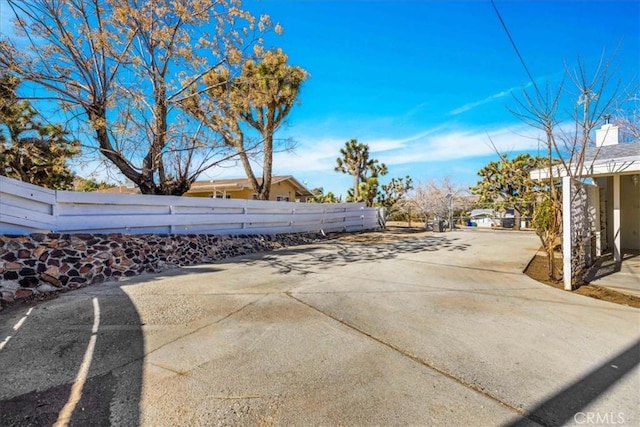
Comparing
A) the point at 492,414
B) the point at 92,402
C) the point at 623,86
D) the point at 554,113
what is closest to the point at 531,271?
the point at 554,113

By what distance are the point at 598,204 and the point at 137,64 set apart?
1253 cm

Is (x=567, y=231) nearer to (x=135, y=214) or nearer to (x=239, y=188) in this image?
(x=135, y=214)

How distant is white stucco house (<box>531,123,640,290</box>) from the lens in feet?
18.1

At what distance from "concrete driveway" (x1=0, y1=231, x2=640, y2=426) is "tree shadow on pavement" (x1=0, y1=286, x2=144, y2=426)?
0.01 m

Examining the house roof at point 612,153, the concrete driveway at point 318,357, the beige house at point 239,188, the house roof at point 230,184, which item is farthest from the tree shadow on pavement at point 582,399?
the beige house at point 239,188

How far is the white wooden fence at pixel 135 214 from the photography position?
4.92 meters

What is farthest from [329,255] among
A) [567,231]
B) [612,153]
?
[612,153]

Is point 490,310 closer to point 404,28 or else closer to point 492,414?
point 492,414

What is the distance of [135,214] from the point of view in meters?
6.80

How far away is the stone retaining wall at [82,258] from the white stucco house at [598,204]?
734 centimetres

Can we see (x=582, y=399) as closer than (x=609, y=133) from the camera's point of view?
Yes

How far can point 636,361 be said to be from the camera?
2854 millimetres

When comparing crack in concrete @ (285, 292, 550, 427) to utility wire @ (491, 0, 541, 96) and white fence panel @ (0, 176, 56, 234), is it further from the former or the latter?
utility wire @ (491, 0, 541, 96)

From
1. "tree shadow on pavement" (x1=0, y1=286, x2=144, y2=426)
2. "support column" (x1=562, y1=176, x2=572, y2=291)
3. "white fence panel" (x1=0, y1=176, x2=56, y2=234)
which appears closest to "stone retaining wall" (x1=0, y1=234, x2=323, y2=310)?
"white fence panel" (x1=0, y1=176, x2=56, y2=234)
